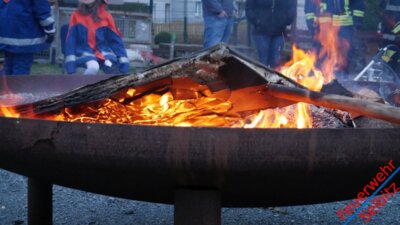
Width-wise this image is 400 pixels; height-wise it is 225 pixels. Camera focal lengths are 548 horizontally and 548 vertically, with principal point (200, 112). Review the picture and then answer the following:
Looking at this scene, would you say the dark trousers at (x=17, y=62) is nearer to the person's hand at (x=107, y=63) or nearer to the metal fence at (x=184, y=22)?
the person's hand at (x=107, y=63)

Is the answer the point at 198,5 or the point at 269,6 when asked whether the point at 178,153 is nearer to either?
the point at 269,6

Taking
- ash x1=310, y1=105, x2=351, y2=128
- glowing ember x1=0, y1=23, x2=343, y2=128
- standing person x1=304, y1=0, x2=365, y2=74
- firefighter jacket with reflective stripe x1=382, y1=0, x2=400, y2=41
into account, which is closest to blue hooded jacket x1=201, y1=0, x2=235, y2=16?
standing person x1=304, y1=0, x2=365, y2=74

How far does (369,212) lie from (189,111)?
1477 millimetres

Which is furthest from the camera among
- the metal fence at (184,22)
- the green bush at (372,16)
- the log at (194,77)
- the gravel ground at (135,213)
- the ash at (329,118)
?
the metal fence at (184,22)

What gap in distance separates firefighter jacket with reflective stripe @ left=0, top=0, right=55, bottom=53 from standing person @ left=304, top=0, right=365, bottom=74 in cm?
336

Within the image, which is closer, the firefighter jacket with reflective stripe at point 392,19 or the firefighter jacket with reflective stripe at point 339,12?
the firefighter jacket with reflective stripe at point 339,12

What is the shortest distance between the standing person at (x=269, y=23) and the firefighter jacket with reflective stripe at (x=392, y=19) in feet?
3.93

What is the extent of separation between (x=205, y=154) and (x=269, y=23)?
17.3 feet

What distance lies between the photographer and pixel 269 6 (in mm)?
6500

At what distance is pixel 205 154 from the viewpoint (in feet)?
4.45

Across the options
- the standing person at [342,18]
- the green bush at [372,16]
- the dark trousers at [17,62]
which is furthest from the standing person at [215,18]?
the green bush at [372,16]

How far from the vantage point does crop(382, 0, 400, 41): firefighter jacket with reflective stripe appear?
6.62 m

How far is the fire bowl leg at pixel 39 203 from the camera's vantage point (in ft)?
7.15

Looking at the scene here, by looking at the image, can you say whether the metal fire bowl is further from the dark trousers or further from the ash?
the dark trousers
